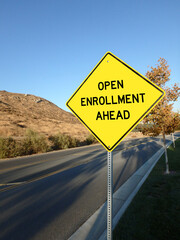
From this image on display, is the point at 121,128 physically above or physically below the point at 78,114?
below

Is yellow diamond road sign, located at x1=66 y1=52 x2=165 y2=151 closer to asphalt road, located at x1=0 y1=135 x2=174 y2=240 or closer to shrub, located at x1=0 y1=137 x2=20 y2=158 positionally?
asphalt road, located at x1=0 y1=135 x2=174 y2=240

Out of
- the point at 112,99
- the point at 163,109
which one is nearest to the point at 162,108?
the point at 163,109

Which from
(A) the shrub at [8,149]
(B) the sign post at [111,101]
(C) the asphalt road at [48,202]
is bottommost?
(C) the asphalt road at [48,202]

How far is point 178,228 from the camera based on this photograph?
119 inches

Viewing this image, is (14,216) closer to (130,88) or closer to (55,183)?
(55,183)

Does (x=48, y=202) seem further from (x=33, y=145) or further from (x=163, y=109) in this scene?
(x=33, y=145)

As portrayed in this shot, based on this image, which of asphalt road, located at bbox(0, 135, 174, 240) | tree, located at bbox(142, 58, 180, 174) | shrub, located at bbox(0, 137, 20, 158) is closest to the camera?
asphalt road, located at bbox(0, 135, 174, 240)

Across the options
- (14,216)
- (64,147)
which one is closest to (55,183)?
(14,216)

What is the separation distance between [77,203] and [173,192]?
2904mm

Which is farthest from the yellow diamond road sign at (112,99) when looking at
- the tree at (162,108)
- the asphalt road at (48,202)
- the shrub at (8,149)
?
the shrub at (8,149)

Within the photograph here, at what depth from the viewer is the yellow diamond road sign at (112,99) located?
6.13ft

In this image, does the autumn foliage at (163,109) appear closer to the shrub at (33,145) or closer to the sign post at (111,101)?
the sign post at (111,101)

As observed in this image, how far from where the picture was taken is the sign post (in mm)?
1852

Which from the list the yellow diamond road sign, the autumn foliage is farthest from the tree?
the yellow diamond road sign
